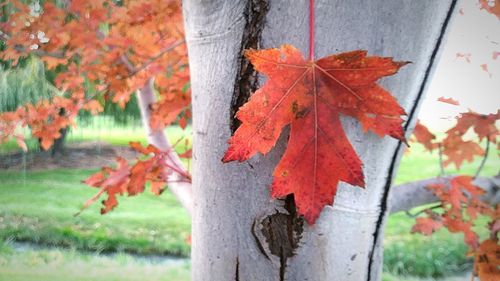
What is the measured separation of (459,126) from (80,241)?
287 centimetres

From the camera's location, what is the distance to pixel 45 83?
301 centimetres

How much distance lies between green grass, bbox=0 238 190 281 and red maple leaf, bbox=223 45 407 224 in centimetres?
237

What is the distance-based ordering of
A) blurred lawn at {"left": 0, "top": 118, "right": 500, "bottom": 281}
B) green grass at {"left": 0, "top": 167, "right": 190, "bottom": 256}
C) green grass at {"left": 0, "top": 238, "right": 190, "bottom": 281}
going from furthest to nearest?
green grass at {"left": 0, "top": 167, "right": 190, "bottom": 256} → blurred lawn at {"left": 0, "top": 118, "right": 500, "bottom": 281} → green grass at {"left": 0, "top": 238, "right": 190, "bottom": 281}

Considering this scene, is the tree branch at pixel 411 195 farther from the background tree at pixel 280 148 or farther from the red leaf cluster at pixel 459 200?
the background tree at pixel 280 148

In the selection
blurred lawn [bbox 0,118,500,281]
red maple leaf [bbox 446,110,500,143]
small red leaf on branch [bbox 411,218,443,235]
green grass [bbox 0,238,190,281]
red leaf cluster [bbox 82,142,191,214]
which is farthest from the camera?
blurred lawn [bbox 0,118,500,281]

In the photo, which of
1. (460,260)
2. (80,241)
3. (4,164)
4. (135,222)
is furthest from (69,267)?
(460,260)

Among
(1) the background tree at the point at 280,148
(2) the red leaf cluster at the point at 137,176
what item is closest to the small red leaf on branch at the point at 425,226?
(2) the red leaf cluster at the point at 137,176

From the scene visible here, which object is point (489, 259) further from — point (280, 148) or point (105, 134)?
point (105, 134)

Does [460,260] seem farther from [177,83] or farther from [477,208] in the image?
[177,83]

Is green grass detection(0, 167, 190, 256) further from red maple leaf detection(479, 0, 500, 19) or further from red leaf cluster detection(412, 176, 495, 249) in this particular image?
red maple leaf detection(479, 0, 500, 19)

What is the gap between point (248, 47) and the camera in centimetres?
30

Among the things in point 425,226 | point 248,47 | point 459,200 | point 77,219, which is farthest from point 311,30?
point 77,219

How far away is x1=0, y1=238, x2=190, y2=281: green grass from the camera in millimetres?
2609

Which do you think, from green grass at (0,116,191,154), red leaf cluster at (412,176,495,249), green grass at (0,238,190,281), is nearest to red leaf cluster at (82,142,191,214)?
red leaf cluster at (412,176,495,249)
